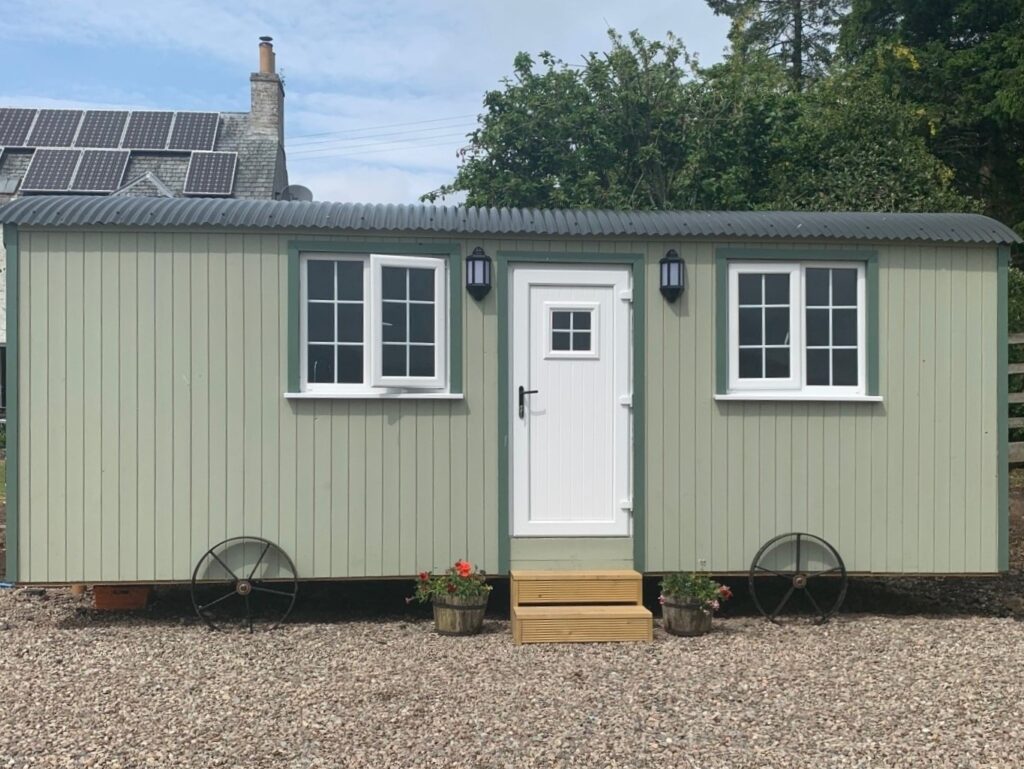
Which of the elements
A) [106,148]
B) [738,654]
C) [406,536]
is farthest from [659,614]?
[106,148]

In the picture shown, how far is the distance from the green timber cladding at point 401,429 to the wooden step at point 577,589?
269 millimetres

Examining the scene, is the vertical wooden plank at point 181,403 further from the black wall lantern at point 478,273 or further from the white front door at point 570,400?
the white front door at point 570,400

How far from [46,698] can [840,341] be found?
4.65 metres

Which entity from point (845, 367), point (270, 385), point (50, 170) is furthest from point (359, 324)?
point (50, 170)

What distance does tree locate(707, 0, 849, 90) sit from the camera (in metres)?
24.1

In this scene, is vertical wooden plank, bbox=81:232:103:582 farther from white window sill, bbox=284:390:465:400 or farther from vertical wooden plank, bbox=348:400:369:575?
vertical wooden plank, bbox=348:400:369:575

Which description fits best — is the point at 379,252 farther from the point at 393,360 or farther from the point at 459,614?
the point at 459,614

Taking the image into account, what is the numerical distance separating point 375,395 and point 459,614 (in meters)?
1.34

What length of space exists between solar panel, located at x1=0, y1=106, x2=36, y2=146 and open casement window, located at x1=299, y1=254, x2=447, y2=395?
52.6 ft

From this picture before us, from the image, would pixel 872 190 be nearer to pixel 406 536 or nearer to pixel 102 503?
pixel 406 536

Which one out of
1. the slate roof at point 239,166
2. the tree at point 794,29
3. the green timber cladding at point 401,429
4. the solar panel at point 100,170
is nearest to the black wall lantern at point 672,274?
the green timber cladding at point 401,429

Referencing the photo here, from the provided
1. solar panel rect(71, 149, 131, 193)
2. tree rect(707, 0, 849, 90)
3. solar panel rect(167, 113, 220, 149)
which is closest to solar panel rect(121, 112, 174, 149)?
solar panel rect(167, 113, 220, 149)

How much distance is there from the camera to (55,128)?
64.5 ft

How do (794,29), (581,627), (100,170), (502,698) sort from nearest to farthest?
(502,698)
(581,627)
(100,170)
(794,29)
